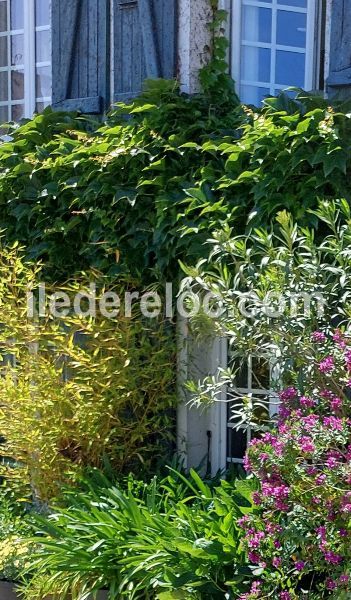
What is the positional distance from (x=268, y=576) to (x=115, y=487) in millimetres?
1414

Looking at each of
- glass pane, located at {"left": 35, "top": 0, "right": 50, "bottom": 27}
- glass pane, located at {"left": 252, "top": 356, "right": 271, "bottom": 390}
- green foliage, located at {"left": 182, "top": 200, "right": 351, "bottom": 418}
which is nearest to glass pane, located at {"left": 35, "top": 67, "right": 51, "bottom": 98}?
glass pane, located at {"left": 35, "top": 0, "right": 50, "bottom": 27}

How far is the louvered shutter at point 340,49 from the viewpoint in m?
5.75

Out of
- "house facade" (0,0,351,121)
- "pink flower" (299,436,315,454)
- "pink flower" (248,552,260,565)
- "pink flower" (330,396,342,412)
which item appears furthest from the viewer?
"house facade" (0,0,351,121)

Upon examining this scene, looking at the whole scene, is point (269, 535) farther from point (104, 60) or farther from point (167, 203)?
point (104, 60)

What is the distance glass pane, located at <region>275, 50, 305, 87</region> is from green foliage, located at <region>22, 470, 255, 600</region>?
2.65 m

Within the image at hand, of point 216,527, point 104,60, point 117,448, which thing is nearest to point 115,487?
point 117,448

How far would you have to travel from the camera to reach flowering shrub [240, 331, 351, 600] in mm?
4133

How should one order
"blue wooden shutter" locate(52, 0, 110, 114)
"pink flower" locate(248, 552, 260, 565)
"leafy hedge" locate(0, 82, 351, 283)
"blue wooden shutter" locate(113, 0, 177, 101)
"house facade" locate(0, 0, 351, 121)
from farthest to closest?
"blue wooden shutter" locate(52, 0, 110, 114)
"blue wooden shutter" locate(113, 0, 177, 101)
"house facade" locate(0, 0, 351, 121)
"leafy hedge" locate(0, 82, 351, 283)
"pink flower" locate(248, 552, 260, 565)

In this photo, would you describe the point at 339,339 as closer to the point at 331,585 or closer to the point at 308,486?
the point at 308,486

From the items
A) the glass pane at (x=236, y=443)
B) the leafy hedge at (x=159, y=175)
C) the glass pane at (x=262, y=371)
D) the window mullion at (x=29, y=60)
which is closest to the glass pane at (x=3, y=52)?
the window mullion at (x=29, y=60)

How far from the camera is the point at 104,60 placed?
21.8ft

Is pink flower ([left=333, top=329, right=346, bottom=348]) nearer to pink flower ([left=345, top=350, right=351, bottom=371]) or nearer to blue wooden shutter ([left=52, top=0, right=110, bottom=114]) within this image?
pink flower ([left=345, top=350, right=351, bottom=371])

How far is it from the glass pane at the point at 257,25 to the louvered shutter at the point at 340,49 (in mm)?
655

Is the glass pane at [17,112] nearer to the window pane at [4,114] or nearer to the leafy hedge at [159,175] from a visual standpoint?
the window pane at [4,114]
